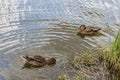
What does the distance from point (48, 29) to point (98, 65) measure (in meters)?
2.08

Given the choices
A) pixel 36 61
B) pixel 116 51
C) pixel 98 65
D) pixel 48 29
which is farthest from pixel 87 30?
pixel 36 61

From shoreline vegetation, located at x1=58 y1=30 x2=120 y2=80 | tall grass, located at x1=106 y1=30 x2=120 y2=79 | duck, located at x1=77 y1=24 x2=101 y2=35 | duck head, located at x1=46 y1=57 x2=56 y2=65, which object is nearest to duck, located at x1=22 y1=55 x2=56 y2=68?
duck head, located at x1=46 y1=57 x2=56 y2=65

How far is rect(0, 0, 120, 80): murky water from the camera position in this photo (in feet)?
23.1

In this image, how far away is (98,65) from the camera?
7117 mm

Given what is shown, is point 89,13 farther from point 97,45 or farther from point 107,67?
point 107,67

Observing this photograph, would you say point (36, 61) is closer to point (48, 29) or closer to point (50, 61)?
point (50, 61)

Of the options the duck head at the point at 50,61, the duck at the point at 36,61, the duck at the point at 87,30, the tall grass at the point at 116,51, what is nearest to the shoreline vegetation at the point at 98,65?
the tall grass at the point at 116,51

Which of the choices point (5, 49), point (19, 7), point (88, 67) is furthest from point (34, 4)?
point (88, 67)

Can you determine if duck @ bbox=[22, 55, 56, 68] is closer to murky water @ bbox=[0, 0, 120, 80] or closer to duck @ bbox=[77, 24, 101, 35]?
murky water @ bbox=[0, 0, 120, 80]

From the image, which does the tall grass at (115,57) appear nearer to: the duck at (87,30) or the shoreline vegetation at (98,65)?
the shoreline vegetation at (98,65)

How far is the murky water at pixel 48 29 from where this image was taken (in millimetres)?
7029

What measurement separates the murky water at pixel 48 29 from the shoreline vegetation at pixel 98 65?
0.24 meters

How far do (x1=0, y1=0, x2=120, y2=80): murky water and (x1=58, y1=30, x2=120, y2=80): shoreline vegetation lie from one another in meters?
0.24

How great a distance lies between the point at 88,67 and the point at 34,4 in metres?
3.83
